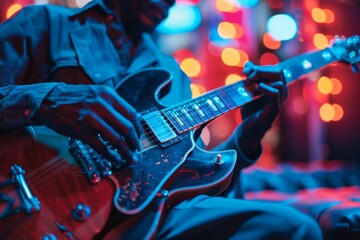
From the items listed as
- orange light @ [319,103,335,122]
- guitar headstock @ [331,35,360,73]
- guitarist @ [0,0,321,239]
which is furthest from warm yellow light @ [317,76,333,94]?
guitarist @ [0,0,321,239]

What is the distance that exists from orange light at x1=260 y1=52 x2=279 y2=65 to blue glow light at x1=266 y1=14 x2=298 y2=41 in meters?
0.18

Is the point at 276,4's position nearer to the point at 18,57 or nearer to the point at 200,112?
the point at 200,112

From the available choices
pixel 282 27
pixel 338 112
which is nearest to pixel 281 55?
pixel 282 27

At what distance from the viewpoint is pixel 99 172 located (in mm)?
847

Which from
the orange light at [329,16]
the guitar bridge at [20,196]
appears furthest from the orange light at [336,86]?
the guitar bridge at [20,196]

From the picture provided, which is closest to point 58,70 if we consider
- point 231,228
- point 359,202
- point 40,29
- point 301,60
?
point 40,29

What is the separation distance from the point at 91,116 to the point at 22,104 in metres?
0.18

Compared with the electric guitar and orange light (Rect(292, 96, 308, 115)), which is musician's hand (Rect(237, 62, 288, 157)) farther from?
orange light (Rect(292, 96, 308, 115))

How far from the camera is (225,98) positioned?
1196 mm

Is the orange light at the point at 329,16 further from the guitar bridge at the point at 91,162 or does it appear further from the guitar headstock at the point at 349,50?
the guitar bridge at the point at 91,162

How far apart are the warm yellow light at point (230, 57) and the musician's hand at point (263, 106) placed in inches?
116

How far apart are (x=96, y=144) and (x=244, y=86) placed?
63cm

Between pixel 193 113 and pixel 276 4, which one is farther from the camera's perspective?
pixel 276 4

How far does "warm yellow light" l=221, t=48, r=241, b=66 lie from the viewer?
4176 mm
